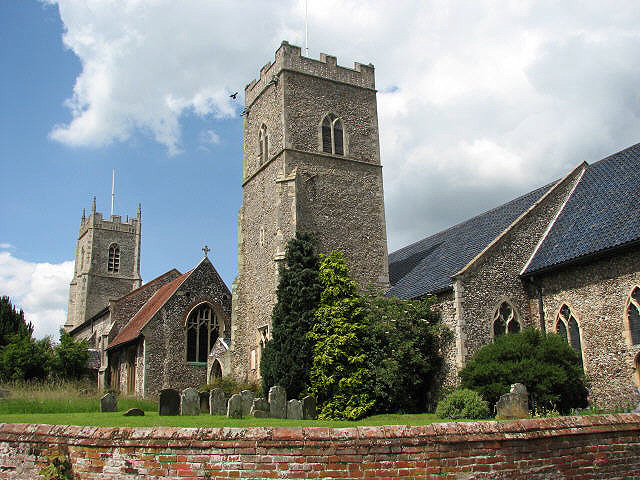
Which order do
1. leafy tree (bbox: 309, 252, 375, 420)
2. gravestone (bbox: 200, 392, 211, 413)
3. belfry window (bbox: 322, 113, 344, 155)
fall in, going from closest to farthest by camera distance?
leafy tree (bbox: 309, 252, 375, 420) < gravestone (bbox: 200, 392, 211, 413) < belfry window (bbox: 322, 113, 344, 155)

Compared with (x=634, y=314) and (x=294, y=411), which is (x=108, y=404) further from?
(x=634, y=314)

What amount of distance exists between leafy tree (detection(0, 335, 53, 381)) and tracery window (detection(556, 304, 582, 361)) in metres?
27.0

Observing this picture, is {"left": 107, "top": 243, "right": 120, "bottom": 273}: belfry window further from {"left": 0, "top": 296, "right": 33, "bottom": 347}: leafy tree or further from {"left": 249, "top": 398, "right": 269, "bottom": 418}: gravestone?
{"left": 249, "top": 398, "right": 269, "bottom": 418}: gravestone

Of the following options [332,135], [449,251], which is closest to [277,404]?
[449,251]

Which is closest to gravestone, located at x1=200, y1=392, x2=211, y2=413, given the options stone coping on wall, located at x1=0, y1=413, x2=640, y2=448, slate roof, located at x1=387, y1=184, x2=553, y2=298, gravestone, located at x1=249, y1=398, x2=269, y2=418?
gravestone, located at x1=249, y1=398, x2=269, y2=418

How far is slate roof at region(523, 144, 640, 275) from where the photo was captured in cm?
1817

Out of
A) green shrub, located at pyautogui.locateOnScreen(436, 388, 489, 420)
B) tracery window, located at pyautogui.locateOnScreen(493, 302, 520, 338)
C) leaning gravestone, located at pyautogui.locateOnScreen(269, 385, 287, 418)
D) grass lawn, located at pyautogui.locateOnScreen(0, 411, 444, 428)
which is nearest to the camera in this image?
grass lawn, located at pyautogui.locateOnScreen(0, 411, 444, 428)

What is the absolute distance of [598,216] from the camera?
65.6 feet

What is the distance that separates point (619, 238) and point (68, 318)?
186 ft

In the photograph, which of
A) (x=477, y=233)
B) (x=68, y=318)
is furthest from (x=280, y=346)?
(x=68, y=318)

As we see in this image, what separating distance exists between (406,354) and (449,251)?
21.0 ft

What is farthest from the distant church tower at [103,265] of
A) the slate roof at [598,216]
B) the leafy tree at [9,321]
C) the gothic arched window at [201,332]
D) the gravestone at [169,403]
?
the slate roof at [598,216]

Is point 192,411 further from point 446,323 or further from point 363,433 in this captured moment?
point 363,433

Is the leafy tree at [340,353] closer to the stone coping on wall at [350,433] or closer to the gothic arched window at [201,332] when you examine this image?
the stone coping on wall at [350,433]
